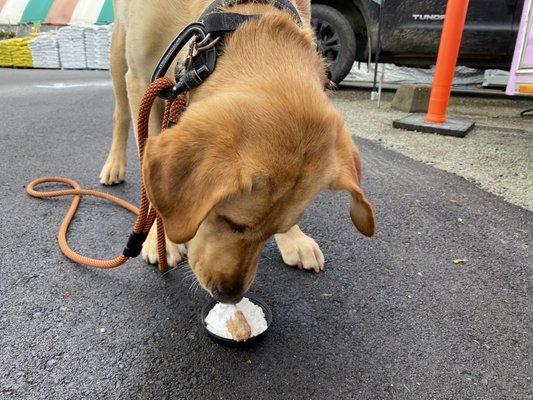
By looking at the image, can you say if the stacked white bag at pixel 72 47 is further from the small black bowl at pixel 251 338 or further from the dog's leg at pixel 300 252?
the small black bowl at pixel 251 338

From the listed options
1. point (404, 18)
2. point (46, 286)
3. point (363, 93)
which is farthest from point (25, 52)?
point (46, 286)

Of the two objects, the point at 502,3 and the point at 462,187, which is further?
the point at 502,3

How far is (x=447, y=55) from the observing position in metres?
5.05

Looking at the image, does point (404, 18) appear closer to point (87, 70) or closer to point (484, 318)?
point (484, 318)

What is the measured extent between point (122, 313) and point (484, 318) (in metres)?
1.49

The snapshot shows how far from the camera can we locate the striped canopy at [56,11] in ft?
53.7

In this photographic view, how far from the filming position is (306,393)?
150 centimetres

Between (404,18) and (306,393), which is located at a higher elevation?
(404,18)

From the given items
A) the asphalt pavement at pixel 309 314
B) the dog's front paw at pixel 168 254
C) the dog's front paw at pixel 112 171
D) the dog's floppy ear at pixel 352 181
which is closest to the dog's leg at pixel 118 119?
the dog's front paw at pixel 112 171

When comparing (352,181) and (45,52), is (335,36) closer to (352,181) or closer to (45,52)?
(352,181)

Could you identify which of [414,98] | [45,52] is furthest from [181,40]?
[45,52]

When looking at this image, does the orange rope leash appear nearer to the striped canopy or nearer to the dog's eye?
the dog's eye

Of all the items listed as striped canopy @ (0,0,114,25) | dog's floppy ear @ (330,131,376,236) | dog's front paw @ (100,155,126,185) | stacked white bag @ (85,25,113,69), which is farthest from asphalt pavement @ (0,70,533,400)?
striped canopy @ (0,0,114,25)

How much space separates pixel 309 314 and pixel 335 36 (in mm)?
6004
